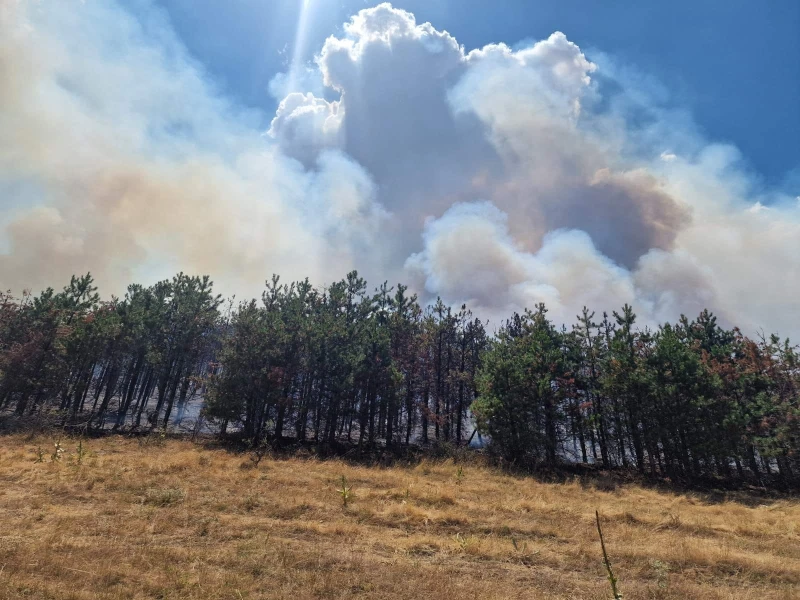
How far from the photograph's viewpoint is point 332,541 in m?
11.4

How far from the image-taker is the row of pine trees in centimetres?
2975

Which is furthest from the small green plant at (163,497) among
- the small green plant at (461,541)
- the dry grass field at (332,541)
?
the small green plant at (461,541)

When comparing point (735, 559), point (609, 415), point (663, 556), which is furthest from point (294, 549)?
point (609, 415)

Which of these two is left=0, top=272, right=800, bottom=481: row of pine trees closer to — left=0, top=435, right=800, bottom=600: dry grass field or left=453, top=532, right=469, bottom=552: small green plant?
left=0, top=435, right=800, bottom=600: dry grass field

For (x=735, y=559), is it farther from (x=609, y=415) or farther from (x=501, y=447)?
(x=609, y=415)

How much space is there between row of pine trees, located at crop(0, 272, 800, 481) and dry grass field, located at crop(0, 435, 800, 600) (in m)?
11.0

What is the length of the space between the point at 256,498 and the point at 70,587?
781 cm

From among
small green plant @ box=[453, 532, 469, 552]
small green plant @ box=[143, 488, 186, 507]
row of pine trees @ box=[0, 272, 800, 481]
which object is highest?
row of pine trees @ box=[0, 272, 800, 481]

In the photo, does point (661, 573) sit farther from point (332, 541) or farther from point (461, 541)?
point (332, 541)

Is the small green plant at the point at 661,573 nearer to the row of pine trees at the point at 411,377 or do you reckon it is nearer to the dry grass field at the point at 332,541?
the dry grass field at the point at 332,541

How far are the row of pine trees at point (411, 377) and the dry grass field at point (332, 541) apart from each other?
36.3ft

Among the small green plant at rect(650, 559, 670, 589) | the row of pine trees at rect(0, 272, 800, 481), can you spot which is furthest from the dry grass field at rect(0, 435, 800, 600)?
the row of pine trees at rect(0, 272, 800, 481)

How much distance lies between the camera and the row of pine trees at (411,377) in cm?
2975

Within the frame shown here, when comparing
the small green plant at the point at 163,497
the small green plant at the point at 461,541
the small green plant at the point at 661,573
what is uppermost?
the small green plant at the point at 163,497
